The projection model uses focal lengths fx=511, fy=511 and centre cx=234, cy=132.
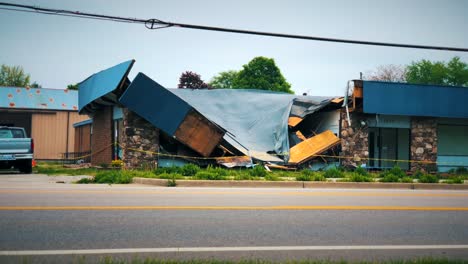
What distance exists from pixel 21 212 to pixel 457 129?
28.0 meters

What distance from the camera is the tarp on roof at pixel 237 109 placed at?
22.2 meters

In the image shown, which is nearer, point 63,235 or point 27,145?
point 63,235

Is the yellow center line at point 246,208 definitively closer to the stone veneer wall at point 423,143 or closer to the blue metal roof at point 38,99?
the stone veneer wall at point 423,143

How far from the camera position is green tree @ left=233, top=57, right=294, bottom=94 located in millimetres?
71125

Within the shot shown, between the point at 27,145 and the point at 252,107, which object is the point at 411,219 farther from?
the point at 252,107

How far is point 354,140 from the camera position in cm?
2677

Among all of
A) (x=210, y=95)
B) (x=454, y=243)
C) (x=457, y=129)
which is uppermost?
(x=210, y=95)

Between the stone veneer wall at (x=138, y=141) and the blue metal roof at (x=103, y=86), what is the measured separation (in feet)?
4.45

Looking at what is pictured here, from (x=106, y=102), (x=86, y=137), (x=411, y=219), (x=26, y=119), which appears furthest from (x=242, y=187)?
(x=26, y=119)

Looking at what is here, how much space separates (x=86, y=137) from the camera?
35.5 metres

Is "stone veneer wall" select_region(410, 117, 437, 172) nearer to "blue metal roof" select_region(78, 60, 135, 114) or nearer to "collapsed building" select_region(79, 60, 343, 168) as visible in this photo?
"collapsed building" select_region(79, 60, 343, 168)

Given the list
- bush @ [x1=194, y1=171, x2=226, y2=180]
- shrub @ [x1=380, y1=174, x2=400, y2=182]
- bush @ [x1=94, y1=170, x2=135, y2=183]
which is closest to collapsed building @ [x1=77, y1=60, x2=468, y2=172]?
bush @ [x1=194, y1=171, x2=226, y2=180]

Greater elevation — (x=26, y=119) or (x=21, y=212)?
(x=26, y=119)

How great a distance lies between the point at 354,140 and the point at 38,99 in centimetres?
3314
